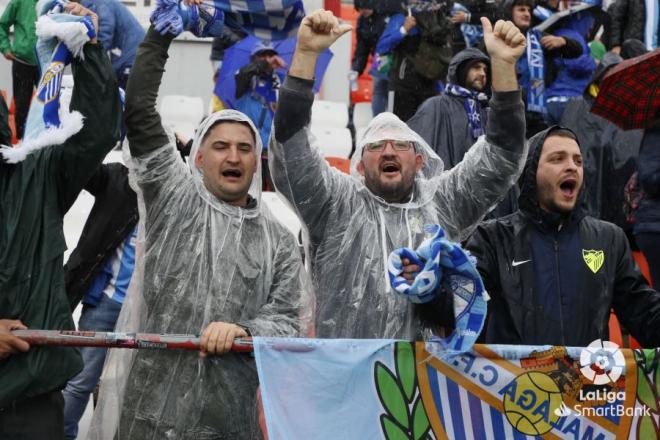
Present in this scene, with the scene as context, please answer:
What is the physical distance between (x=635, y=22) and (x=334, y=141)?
2.87m

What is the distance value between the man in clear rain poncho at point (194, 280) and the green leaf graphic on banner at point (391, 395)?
432mm

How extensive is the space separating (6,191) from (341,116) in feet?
25.8

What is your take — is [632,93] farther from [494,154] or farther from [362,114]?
[362,114]

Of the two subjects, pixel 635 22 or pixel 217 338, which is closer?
pixel 217 338

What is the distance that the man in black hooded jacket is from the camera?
14.6ft

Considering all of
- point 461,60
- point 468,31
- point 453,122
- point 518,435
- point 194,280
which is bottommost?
point 518,435

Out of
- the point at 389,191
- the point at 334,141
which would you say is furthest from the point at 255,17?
the point at 334,141

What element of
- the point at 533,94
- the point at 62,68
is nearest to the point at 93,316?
the point at 62,68

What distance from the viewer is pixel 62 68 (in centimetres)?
392

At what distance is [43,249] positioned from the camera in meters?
3.80

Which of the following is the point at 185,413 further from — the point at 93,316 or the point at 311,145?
the point at 93,316

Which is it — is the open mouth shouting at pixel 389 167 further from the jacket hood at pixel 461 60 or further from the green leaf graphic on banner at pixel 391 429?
the jacket hood at pixel 461 60

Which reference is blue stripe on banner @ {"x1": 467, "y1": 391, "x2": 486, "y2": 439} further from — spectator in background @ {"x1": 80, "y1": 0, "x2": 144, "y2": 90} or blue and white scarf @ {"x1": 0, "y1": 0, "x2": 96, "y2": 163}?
spectator in background @ {"x1": 80, "y1": 0, "x2": 144, "y2": 90}

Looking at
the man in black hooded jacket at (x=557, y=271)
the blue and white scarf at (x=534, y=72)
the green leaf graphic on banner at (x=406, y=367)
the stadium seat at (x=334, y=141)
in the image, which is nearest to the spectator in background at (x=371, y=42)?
the stadium seat at (x=334, y=141)
